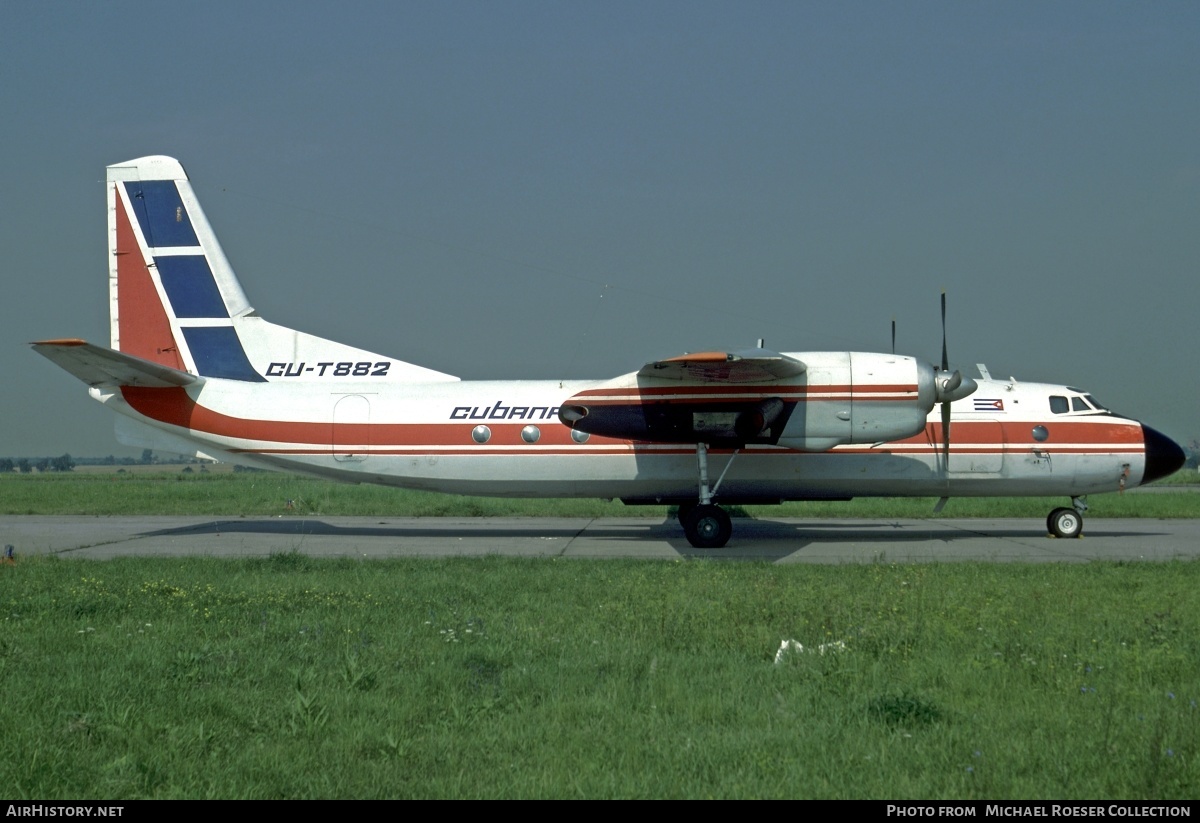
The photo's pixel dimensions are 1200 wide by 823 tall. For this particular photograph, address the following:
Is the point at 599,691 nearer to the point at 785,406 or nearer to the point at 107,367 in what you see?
the point at 785,406

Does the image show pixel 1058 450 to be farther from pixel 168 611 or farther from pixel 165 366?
pixel 165 366

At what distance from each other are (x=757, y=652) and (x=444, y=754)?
3.48 metres

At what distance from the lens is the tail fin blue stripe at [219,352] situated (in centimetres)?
2011

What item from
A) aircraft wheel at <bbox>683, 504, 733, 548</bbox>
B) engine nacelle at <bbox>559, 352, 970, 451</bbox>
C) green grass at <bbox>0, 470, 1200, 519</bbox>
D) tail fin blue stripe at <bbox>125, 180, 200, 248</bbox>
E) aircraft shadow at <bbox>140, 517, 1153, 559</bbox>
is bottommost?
green grass at <bbox>0, 470, 1200, 519</bbox>

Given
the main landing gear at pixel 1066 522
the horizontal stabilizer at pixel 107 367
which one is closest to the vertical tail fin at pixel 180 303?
the horizontal stabilizer at pixel 107 367

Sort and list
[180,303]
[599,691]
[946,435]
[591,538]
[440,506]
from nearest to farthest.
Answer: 1. [599,691]
2. [946,435]
3. [591,538]
4. [180,303]
5. [440,506]

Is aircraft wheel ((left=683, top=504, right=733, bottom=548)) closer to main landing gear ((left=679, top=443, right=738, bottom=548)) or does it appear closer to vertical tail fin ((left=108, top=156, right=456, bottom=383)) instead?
main landing gear ((left=679, top=443, right=738, bottom=548))

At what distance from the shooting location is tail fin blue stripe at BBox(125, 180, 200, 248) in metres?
20.2

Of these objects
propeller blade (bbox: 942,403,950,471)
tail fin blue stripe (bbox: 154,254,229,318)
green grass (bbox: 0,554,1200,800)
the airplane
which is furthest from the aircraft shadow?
green grass (bbox: 0,554,1200,800)

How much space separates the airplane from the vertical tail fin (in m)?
0.03

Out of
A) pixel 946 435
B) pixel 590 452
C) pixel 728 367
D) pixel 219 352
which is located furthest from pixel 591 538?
pixel 219 352

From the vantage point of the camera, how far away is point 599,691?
6.95m

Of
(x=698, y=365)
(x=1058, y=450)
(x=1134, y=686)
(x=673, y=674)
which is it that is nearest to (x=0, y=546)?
(x=698, y=365)

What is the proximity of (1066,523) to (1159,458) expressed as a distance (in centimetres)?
213
